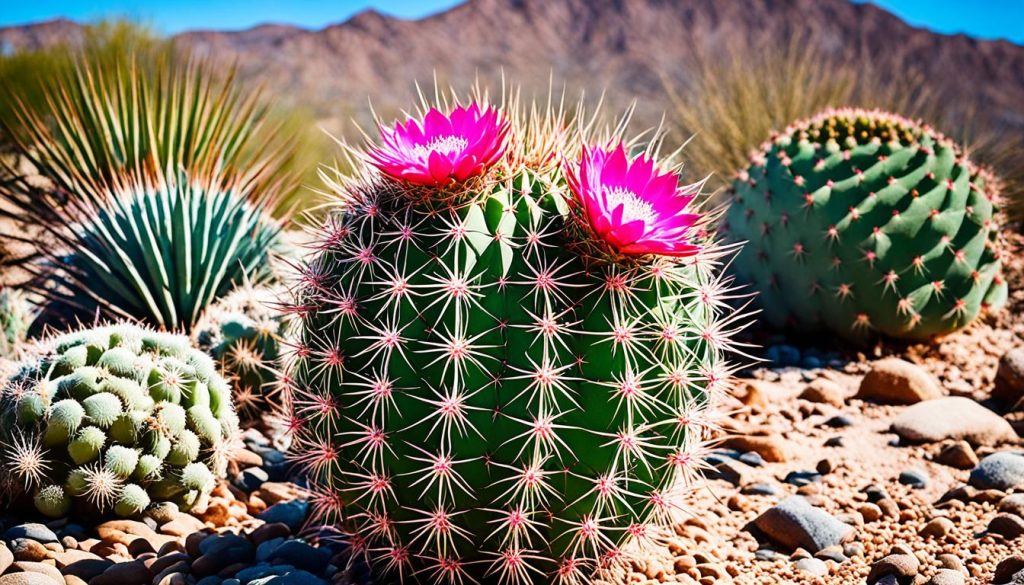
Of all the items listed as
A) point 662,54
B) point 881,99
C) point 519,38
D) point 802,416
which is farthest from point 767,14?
point 802,416

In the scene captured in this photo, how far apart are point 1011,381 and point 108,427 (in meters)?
3.60

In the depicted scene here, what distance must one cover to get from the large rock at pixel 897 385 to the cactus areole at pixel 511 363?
205 centimetres

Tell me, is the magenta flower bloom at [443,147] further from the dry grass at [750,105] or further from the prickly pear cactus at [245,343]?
the dry grass at [750,105]

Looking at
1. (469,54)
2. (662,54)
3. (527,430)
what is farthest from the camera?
(469,54)

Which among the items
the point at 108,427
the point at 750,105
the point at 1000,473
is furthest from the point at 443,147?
the point at 750,105

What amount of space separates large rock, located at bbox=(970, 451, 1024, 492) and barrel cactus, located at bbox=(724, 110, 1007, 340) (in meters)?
1.40

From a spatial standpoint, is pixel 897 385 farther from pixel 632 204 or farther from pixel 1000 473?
pixel 632 204

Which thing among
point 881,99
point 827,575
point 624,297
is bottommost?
point 827,575

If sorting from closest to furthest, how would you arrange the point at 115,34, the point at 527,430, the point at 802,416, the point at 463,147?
1. the point at 527,430
2. the point at 463,147
3. the point at 802,416
4. the point at 115,34

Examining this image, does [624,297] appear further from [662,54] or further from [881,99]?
Result: [662,54]

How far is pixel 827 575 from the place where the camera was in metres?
2.62

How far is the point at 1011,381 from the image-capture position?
154 inches

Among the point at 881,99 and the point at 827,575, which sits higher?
the point at 881,99

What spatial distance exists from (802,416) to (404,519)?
2300 millimetres
